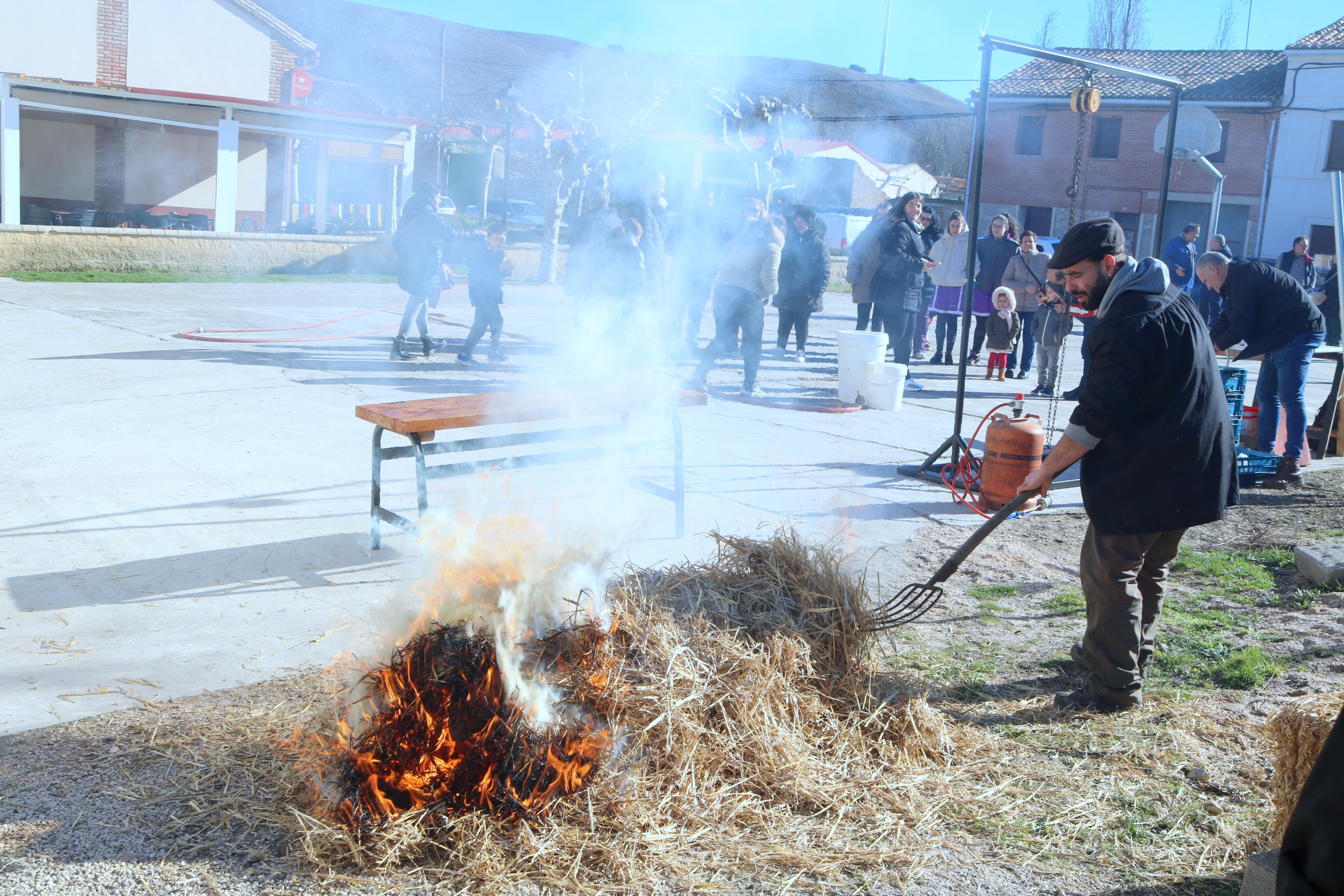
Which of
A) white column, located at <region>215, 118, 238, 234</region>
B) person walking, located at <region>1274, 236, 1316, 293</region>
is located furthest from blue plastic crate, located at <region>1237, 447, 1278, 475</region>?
white column, located at <region>215, 118, 238, 234</region>

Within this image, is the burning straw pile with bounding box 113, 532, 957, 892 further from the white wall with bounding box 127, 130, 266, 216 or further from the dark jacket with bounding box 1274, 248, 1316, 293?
the white wall with bounding box 127, 130, 266, 216

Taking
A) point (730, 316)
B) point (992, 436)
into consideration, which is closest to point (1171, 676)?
point (992, 436)

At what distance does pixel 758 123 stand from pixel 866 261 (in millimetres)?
5087

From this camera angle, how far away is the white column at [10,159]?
56.6ft

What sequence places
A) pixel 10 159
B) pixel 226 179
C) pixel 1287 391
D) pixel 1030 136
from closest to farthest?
pixel 1287 391, pixel 10 159, pixel 226 179, pixel 1030 136

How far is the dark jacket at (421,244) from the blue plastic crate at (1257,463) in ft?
24.0

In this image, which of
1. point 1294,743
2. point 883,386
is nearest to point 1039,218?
point 883,386

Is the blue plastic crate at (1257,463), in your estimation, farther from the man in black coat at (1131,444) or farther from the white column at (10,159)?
the white column at (10,159)

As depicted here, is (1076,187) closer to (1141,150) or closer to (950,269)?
(950,269)

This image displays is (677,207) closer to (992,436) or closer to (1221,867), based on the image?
(992,436)

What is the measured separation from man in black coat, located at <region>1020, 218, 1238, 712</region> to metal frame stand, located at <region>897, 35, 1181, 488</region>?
91.2 inches

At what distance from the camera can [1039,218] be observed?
3806 centimetres

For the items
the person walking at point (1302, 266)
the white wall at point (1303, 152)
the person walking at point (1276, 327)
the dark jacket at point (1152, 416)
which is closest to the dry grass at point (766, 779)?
the dark jacket at point (1152, 416)

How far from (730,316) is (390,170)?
618 inches
